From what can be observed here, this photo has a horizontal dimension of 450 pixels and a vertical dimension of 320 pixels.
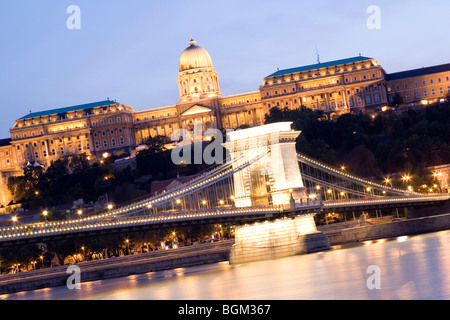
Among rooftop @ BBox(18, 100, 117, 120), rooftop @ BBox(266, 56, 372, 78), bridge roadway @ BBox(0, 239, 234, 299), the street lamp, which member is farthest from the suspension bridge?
rooftop @ BBox(18, 100, 117, 120)

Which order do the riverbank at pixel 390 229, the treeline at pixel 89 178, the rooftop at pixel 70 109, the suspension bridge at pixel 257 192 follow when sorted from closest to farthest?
the suspension bridge at pixel 257 192 < the riverbank at pixel 390 229 < the treeline at pixel 89 178 < the rooftop at pixel 70 109

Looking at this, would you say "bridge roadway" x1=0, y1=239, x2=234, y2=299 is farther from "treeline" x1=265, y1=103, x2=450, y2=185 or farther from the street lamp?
"treeline" x1=265, y1=103, x2=450, y2=185

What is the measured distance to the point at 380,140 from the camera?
90062mm

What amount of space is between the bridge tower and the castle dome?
3315 inches

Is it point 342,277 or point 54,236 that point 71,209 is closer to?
point 54,236

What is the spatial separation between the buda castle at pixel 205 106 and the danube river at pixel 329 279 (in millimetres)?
74395

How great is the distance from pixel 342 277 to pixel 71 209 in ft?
207

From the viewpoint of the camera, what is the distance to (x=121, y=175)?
103312 millimetres

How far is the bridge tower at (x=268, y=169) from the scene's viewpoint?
44.1m

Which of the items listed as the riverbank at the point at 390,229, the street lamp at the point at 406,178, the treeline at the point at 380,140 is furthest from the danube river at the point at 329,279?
the treeline at the point at 380,140

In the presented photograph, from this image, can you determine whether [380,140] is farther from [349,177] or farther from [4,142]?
[4,142]

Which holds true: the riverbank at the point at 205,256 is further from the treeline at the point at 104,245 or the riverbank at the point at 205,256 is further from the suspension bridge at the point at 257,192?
the treeline at the point at 104,245

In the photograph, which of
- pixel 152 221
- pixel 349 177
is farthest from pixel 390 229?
Answer: pixel 152 221
